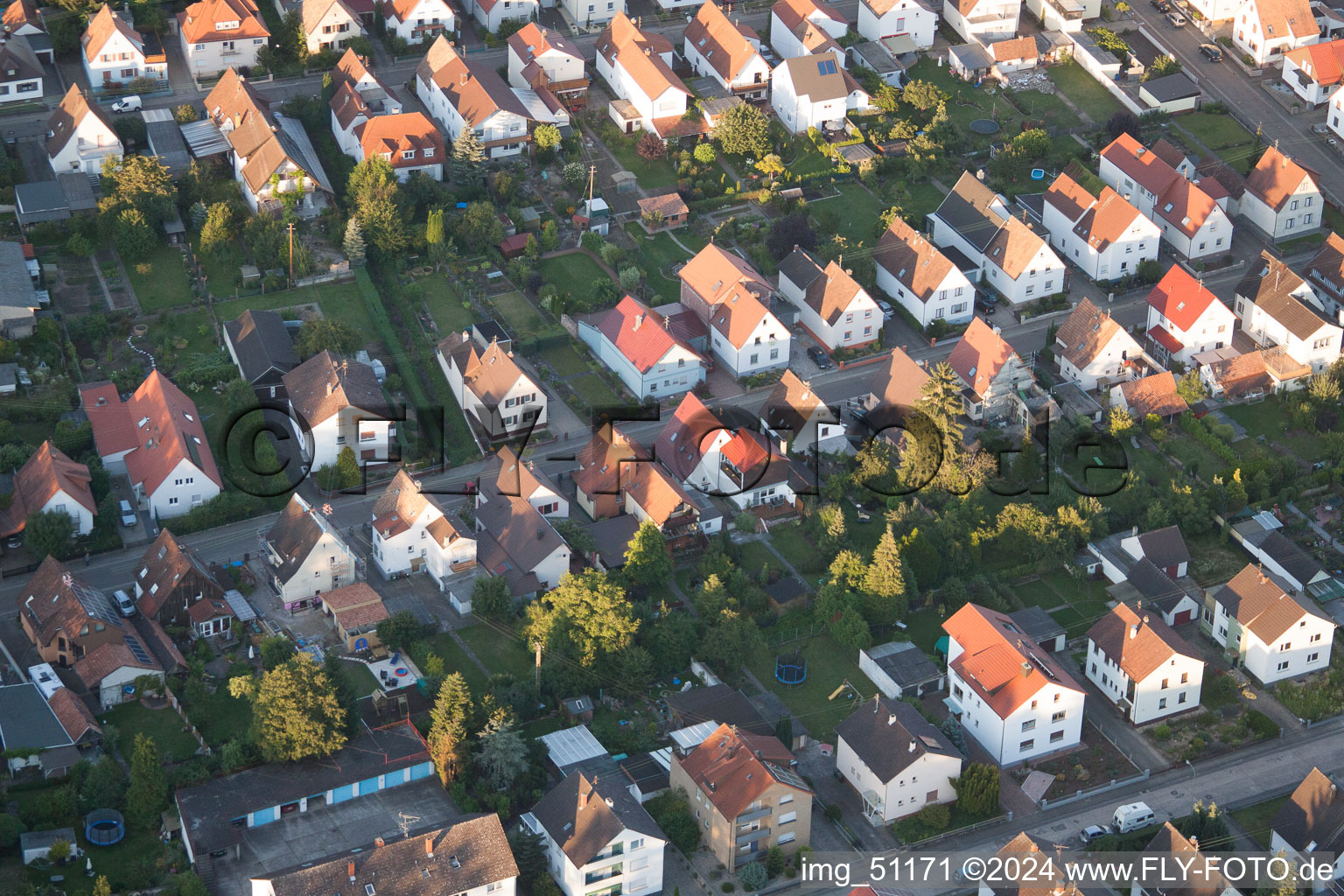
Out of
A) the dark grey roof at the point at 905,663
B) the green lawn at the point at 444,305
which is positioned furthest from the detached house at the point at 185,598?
the dark grey roof at the point at 905,663

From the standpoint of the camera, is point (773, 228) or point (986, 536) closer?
point (986, 536)

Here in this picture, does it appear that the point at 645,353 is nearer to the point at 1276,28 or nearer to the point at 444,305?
the point at 444,305

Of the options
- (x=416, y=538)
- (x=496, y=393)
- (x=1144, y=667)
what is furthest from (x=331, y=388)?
(x=1144, y=667)

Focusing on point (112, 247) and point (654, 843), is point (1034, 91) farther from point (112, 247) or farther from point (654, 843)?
point (654, 843)

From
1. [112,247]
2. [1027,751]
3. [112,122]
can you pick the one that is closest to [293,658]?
[1027,751]

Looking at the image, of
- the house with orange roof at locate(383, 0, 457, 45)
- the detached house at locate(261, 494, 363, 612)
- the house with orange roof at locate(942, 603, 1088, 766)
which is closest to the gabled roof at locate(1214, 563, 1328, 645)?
the house with orange roof at locate(942, 603, 1088, 766)
